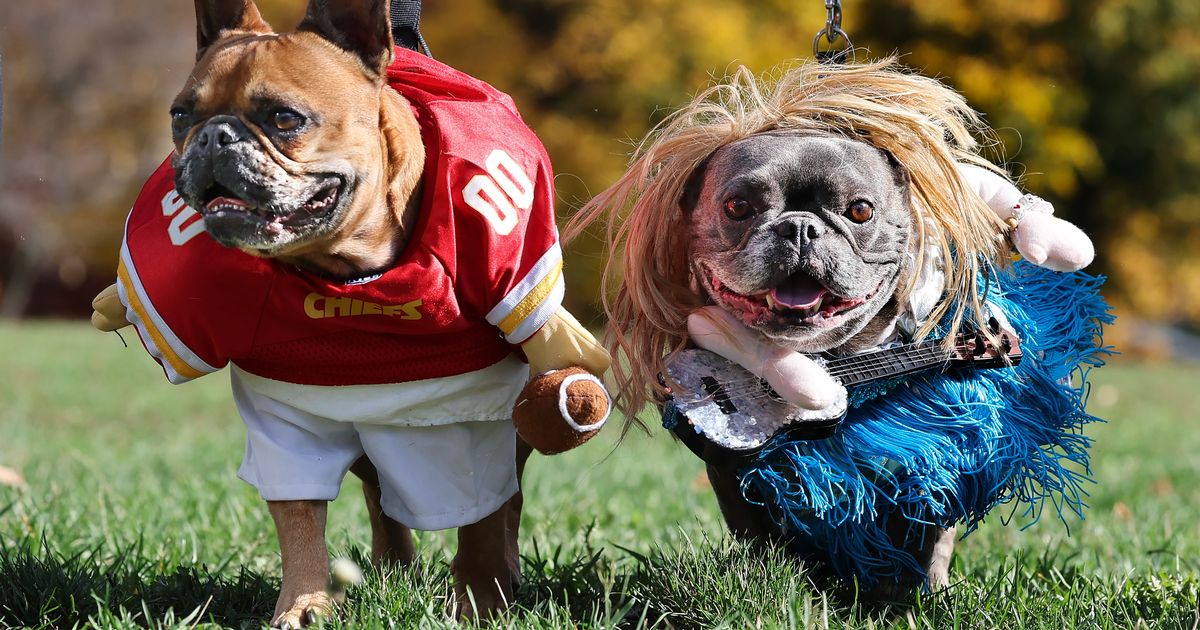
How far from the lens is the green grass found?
7.76ft

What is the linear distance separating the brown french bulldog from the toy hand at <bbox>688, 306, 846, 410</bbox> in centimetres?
21

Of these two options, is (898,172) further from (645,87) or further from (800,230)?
(645,87)

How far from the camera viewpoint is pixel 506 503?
257cm

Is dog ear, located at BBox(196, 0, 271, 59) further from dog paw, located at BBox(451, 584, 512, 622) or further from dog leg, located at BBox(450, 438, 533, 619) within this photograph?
dog paw, located at BBox(451, 584, 512, 622)

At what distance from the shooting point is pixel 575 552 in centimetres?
308

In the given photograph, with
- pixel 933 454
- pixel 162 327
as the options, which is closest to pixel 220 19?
pixel 162 327

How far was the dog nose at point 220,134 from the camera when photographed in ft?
6.60

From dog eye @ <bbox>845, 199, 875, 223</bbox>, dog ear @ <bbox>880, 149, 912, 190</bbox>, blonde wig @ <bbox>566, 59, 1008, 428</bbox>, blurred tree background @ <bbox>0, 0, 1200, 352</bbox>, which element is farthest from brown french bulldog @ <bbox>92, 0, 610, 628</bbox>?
blurred tree background @ <bbox>0, 0, 1200, 352</bbox>

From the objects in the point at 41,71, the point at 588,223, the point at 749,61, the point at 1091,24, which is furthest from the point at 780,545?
the point at 41,71

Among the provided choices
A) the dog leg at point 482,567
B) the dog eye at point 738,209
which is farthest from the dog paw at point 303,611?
the dog eye at point 738,209

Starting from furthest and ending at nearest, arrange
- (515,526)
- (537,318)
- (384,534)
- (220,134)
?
1. (515,526)
2. (384,534)
3. (537,318)
4. (220,134)

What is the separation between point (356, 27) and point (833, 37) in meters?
1.10

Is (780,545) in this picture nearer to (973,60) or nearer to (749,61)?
(749,61)

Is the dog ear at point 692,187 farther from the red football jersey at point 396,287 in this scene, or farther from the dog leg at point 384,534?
the dog leg at point 384,534
